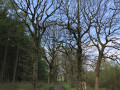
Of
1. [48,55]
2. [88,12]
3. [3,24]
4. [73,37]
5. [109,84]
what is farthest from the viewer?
[48,55]

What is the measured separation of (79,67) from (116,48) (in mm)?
3860

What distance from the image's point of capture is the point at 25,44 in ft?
86.6

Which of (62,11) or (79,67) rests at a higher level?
(62,11)

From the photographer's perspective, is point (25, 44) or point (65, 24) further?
point (25, 44)

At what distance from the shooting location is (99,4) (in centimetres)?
1173

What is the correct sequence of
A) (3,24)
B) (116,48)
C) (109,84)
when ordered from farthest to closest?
(3,24)
(109,84)
(116,48)

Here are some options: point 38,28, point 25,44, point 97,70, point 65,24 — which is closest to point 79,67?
point 97,70

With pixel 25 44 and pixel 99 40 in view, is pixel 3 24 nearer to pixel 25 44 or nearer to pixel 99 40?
pixel 25 44

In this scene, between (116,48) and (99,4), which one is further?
(99,4)

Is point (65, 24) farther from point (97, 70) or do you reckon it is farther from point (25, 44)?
point (25, 44)

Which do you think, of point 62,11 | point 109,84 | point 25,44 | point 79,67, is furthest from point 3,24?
point 109,84

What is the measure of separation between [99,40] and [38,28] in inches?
253

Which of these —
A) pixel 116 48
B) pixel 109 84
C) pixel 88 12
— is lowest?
pixel 109 84

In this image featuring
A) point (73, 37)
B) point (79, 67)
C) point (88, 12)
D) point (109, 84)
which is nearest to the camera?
point (79, 67)
